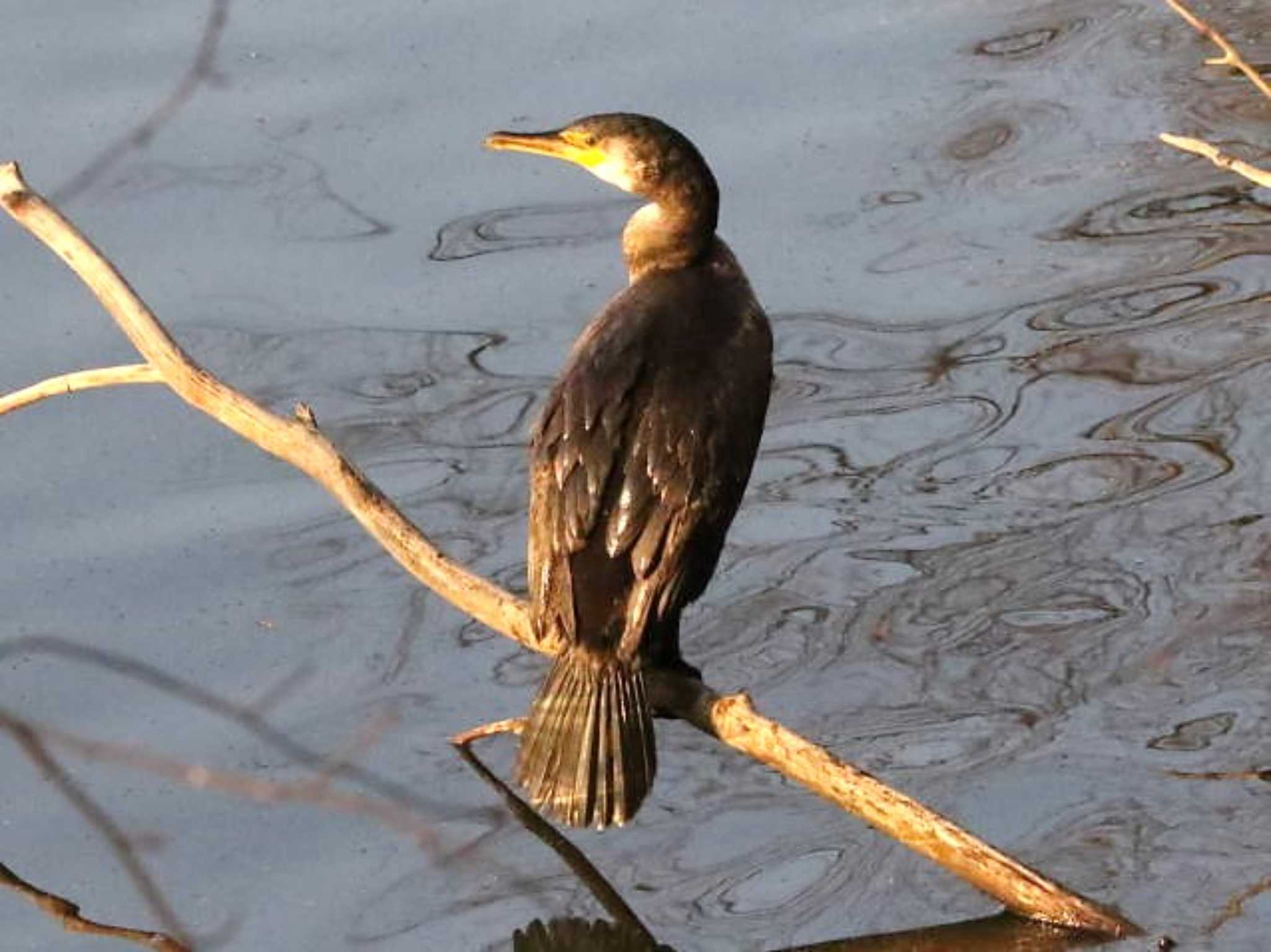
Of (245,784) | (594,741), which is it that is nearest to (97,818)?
(245,784)

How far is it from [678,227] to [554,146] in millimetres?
270

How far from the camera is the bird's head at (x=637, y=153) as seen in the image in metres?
5.67

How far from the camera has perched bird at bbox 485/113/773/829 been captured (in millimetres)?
5156

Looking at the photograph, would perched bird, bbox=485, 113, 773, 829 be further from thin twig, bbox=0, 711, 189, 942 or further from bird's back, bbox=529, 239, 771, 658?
thin twig, bbox=0, 711, 189, 942

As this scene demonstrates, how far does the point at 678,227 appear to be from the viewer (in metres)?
5.71

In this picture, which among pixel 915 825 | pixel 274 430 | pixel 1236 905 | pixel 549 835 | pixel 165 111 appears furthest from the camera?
pixel 165 111

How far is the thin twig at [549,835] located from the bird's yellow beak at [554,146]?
100cm

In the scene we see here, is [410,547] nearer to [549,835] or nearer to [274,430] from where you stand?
[274,430]

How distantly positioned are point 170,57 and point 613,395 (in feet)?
9.76

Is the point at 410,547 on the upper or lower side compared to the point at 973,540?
upper

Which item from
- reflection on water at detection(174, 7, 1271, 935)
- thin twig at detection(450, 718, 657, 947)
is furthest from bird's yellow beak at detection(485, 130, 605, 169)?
thin twig at detection(450, 718, 657, 947)

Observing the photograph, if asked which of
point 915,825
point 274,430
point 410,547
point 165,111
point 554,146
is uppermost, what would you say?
point 554,146

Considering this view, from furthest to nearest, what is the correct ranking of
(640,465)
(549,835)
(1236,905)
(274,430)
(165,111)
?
(165,111), (549,835), (274,430), (640,465), (1236,905)

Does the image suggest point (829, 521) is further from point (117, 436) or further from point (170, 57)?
point (170, 57)
